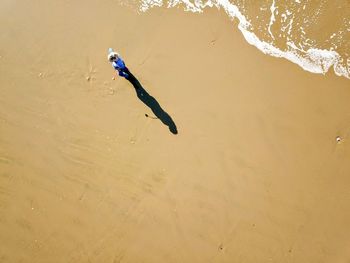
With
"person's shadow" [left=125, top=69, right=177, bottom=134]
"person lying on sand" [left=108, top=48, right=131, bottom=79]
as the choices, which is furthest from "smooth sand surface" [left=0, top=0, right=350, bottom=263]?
"person lying on sand" [left=108, top=48, right=131, bottom=79]

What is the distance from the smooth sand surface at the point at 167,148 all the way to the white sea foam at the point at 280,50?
160 millimetres

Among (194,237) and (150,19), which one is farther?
(150,19)

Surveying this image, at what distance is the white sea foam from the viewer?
6.64 meters

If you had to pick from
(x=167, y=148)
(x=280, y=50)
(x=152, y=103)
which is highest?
(x=280, y=50)

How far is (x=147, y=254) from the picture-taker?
6.30 metres

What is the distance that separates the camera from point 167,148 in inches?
258

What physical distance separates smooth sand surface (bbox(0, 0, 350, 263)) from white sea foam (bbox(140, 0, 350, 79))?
0.16 metres

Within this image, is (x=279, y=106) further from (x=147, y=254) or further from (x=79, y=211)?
(x=79, y=211)

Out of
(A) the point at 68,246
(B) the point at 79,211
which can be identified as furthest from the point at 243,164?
(A) the point at 68,246

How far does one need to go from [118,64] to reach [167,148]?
6.10 feet

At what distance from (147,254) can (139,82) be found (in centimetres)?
337

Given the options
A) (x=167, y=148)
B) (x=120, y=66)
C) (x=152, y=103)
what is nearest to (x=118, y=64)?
(x=120, y=66)

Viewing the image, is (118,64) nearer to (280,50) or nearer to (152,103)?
(152,103)

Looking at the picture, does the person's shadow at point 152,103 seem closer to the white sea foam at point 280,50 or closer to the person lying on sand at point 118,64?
the person lying on sand at point 118,64
